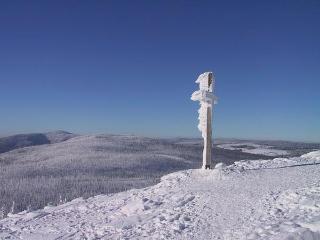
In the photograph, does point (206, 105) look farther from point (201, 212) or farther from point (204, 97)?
point (201, 212)

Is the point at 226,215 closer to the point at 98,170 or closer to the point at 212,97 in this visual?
the point at 212,97

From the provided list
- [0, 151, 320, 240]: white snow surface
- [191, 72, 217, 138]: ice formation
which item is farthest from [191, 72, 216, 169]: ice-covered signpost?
[0, 151, 320, 240]: white snow surface

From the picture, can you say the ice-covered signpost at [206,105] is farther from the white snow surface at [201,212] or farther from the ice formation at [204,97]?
the white snow surface at [201,212]

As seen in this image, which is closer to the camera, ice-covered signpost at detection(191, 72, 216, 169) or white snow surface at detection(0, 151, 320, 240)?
white snow surface at detection(0, 151, 320, 240)

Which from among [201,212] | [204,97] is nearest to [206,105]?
[204,97]

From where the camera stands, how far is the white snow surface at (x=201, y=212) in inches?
496

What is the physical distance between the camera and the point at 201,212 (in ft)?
48.9

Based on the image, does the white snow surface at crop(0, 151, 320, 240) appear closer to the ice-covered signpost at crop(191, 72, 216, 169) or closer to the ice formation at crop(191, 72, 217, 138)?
the ice-covered signpost at crop(191, 72, 216, 169)

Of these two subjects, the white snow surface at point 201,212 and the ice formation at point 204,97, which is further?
Answer: the ice formation at point 204,97

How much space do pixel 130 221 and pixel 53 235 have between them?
2874 millimetres

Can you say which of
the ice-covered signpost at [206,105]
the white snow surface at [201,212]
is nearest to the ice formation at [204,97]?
the ice-covered signpost at [206,105]

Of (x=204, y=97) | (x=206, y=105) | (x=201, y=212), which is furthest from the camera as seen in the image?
(x=206, y=105)

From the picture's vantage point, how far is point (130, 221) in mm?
15078

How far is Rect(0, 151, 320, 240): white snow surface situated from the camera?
12.6m
